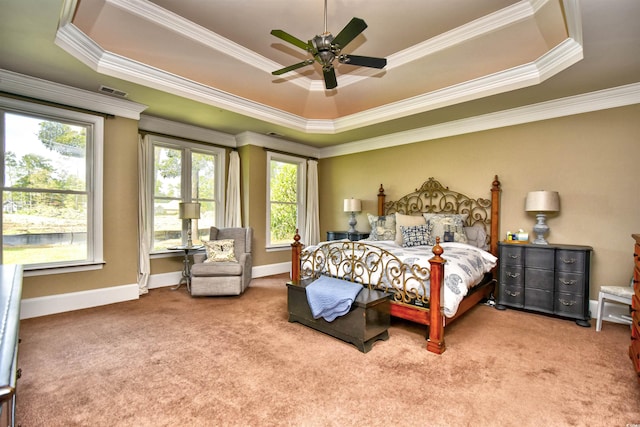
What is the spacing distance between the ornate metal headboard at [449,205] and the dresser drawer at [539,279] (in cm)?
66

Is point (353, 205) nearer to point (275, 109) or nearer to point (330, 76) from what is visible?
point (275, 109)

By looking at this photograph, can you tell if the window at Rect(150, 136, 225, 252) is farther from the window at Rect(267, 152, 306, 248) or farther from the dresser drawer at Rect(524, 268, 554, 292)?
the dresser drawer at Rect(524, 268, 554, 292)

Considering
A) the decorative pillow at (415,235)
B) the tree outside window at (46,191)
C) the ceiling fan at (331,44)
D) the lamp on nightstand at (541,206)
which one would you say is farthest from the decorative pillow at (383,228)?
the tree outside window at (46,191)

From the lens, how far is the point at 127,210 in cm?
438

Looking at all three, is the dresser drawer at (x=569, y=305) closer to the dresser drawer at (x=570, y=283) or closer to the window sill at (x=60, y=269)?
the dresser drawer at (x=570, y=283)

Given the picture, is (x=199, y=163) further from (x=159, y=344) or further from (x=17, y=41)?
(x=159, y=344)

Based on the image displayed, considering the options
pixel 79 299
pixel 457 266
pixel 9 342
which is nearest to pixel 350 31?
pixel 457 266

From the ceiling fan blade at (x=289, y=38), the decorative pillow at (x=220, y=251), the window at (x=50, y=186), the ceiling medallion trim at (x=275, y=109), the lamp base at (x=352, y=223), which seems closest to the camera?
the ceiling fan blade at (x=289, y=38)

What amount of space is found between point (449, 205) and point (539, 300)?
72.8 inches

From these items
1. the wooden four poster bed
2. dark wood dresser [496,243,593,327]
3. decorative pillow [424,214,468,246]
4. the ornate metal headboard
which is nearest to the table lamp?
the wooden four poster bed

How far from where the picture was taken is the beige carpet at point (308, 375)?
1.92 metres

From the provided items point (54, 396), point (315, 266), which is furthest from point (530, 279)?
point (54, 396)

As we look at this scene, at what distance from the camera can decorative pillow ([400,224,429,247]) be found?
4.30 metres

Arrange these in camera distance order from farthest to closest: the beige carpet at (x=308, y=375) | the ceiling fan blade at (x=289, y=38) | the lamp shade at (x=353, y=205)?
the lamp shade at (x=353, y=205) → the ceiling fan blade at (x=289, y=38) → the beige carpet at (x=308, y=375)
